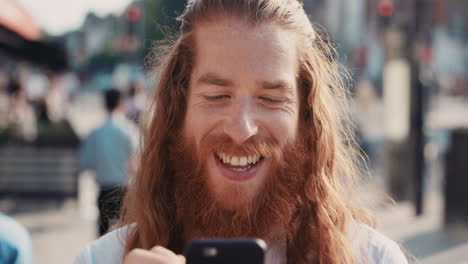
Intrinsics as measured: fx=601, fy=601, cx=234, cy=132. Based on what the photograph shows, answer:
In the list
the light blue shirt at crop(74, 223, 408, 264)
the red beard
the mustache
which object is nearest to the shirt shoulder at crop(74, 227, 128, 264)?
the light blue shirt at crop(74, 223, 408, 264)

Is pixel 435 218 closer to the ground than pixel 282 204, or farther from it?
closer to the ground

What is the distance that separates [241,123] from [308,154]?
321mm

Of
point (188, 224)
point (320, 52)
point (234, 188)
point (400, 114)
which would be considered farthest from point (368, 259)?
point (400, 114)

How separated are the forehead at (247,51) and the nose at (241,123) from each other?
72 mm

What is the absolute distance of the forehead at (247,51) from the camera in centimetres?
157

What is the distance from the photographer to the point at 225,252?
3.86ft

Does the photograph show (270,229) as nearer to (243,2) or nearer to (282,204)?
(282,204)

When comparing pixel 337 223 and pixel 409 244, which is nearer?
pixel 337 223

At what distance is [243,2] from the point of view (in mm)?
1651

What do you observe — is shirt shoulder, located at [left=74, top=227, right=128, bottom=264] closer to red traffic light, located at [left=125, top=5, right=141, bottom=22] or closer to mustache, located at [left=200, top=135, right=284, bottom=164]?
mustache, located at [left=200, top=135, right=284, bottom=164]

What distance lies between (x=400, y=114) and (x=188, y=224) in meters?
8.37

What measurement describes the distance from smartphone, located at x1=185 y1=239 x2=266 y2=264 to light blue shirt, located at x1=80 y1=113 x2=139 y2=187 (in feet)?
16.3

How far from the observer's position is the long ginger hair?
1.65 metres

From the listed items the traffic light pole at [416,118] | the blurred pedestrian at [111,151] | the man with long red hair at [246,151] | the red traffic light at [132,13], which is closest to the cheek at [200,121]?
the man with long red hair at [246,151]
